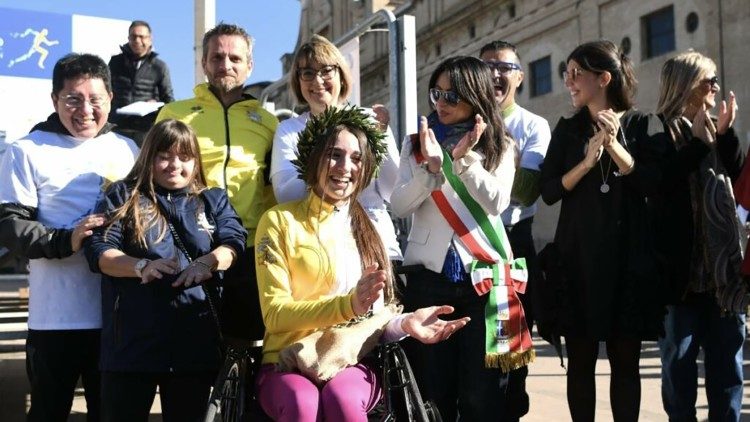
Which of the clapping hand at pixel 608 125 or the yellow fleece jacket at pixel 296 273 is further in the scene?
the clapping hand at pixel 608 125

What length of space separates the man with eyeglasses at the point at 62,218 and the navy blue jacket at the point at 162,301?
170 mm

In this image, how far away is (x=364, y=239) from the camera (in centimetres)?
353

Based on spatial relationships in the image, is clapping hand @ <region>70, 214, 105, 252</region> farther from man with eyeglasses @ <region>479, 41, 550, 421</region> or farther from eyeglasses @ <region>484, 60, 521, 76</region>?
eyeglasses @ <region>484, 60, 521, 76</region>

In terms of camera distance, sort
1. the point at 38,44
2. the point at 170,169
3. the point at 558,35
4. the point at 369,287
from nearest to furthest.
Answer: the point at 369,287 < the point at 170,169 < the point at 38,44 < the point at 558,35

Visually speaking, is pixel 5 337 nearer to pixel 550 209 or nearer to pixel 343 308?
pixel 343 308

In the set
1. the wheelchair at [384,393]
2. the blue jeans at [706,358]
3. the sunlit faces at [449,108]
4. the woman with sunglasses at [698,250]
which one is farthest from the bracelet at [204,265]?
the blue jeans at [706,358]

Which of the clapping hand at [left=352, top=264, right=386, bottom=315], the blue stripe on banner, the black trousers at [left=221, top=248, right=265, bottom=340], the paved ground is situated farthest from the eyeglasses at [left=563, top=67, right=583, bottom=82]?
the blue stripe on banner

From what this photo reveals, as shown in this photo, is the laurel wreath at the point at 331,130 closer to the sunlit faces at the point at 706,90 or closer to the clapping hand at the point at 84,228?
the clapping hand at the point at 84,228

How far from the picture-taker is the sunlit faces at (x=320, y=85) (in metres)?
4.03

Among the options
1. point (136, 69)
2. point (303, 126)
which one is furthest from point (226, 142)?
point (136, 69)

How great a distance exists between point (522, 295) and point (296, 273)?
4.39ft

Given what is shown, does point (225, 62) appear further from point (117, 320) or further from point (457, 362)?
point (457, 362)

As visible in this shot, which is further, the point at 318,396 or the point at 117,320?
the point at 117,320

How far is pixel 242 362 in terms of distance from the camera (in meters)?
3.23
